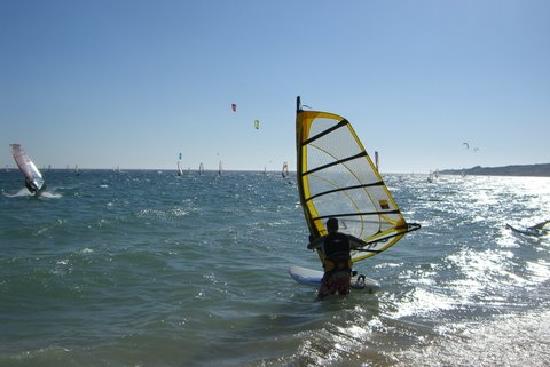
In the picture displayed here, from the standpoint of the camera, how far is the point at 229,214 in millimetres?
23641

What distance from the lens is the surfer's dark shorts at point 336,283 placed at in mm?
7004

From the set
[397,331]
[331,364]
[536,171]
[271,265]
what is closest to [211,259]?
[271,265]

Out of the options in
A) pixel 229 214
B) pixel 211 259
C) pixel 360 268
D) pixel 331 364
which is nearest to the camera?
pixel 331 364

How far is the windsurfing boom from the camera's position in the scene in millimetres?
26545

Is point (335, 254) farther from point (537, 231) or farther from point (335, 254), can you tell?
point (537, 231)

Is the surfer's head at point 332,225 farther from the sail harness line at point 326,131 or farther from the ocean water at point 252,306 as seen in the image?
the sail harness line at point 326,131

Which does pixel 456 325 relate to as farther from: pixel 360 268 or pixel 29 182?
pixel 29 182

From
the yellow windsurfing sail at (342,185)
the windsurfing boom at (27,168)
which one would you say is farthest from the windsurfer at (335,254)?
the windsurfing boom at (27,168)

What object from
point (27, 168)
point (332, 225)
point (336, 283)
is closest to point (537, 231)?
point (336, 283)

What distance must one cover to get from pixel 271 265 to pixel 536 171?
20651cm

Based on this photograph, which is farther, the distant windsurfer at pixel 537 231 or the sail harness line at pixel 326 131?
the distant windsurfer at pixel 537 231

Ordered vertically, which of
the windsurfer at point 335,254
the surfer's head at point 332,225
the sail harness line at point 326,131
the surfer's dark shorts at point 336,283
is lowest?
the surfer's dark shorts at point 336,283

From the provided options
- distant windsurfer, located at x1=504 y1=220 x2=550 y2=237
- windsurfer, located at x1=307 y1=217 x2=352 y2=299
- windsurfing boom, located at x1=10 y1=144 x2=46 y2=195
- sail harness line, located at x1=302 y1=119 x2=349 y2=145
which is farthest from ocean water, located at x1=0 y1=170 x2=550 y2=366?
windsurfing boom, located at x1=10 y1=144 x2=46 y2=195

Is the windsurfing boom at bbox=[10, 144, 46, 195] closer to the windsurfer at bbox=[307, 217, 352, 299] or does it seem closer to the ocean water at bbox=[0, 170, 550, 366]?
the ocean water at bbox=[0, 170, 550, 366]
